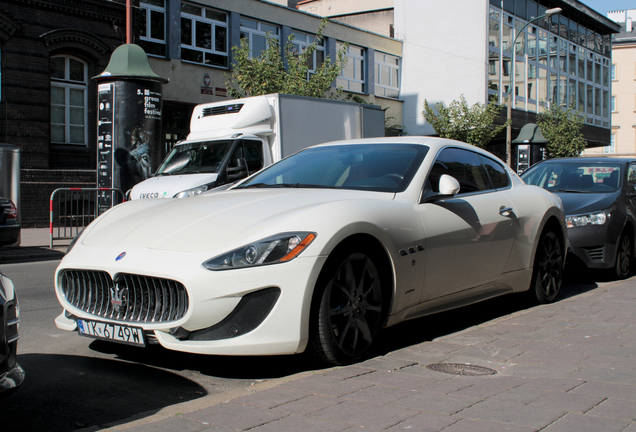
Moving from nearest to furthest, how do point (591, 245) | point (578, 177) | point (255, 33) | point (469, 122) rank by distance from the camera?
point (591, 245) → point (578, 177) → point (255, 33) → point (469, 122)

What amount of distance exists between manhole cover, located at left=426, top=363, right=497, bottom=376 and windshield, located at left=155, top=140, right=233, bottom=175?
8.58 metres

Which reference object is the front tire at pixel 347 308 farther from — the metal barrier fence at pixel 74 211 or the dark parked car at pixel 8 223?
the metal barrier fence at pixel 74 211

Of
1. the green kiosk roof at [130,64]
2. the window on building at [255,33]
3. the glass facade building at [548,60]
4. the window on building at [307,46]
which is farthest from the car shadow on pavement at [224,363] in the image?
the glass facade building at [548,60]

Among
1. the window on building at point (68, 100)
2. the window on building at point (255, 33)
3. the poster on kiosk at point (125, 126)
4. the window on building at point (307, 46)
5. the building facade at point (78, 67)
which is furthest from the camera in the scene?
the window on building at point (307, 46)

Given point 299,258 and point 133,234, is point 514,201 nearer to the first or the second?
point 299,258

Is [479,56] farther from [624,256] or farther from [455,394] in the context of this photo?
[455,394]

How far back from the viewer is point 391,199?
15.3 feet

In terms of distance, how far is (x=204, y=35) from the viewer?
24.7 meters

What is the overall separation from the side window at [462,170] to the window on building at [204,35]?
19.9 metres

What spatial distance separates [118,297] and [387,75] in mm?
31917

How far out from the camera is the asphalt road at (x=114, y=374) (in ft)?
11.2

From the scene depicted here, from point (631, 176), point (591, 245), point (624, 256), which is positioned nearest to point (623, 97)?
point (631, 176)

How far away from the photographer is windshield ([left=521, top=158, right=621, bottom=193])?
874cm

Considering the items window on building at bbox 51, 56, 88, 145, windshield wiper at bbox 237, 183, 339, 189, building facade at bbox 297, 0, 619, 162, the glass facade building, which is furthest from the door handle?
building facade at bbox 297, 0, 619, 162
